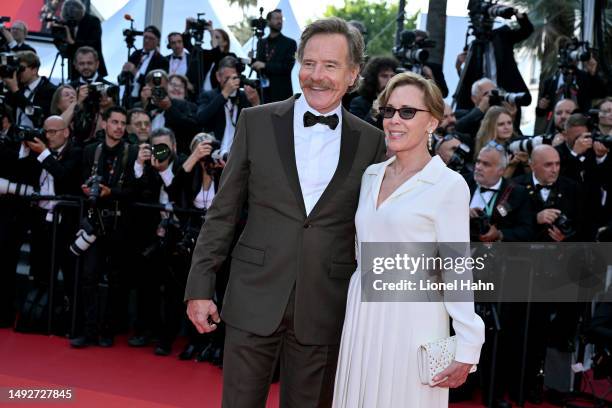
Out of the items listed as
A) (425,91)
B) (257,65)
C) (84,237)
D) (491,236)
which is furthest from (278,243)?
(257,65)

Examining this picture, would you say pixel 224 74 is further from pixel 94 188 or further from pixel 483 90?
pixel 483 90

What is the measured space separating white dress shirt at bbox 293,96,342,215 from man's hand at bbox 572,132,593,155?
12.4 ft

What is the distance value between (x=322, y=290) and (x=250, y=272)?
10.5 inches

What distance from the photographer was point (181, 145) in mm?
8125

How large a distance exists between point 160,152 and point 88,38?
141 inches

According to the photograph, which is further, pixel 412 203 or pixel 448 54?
pixel 448 54

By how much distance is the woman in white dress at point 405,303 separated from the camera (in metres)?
3.08

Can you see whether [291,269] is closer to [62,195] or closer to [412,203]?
[412,203]

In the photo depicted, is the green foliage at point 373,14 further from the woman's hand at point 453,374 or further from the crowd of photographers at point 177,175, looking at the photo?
the woman's hand at point 453,374

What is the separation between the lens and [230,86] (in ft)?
25.0

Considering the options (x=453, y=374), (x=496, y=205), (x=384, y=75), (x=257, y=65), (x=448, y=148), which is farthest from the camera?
(x=257, y=65)

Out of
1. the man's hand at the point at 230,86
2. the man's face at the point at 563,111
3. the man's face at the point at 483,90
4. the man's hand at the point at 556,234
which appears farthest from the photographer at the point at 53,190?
the man's face at the point at 563,111

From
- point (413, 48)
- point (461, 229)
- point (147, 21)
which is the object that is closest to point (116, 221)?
point (413, 48)

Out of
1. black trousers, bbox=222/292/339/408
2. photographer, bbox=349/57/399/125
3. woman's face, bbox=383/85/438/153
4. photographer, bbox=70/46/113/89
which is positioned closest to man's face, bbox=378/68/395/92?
photographer, bbox=349/57/399/125
